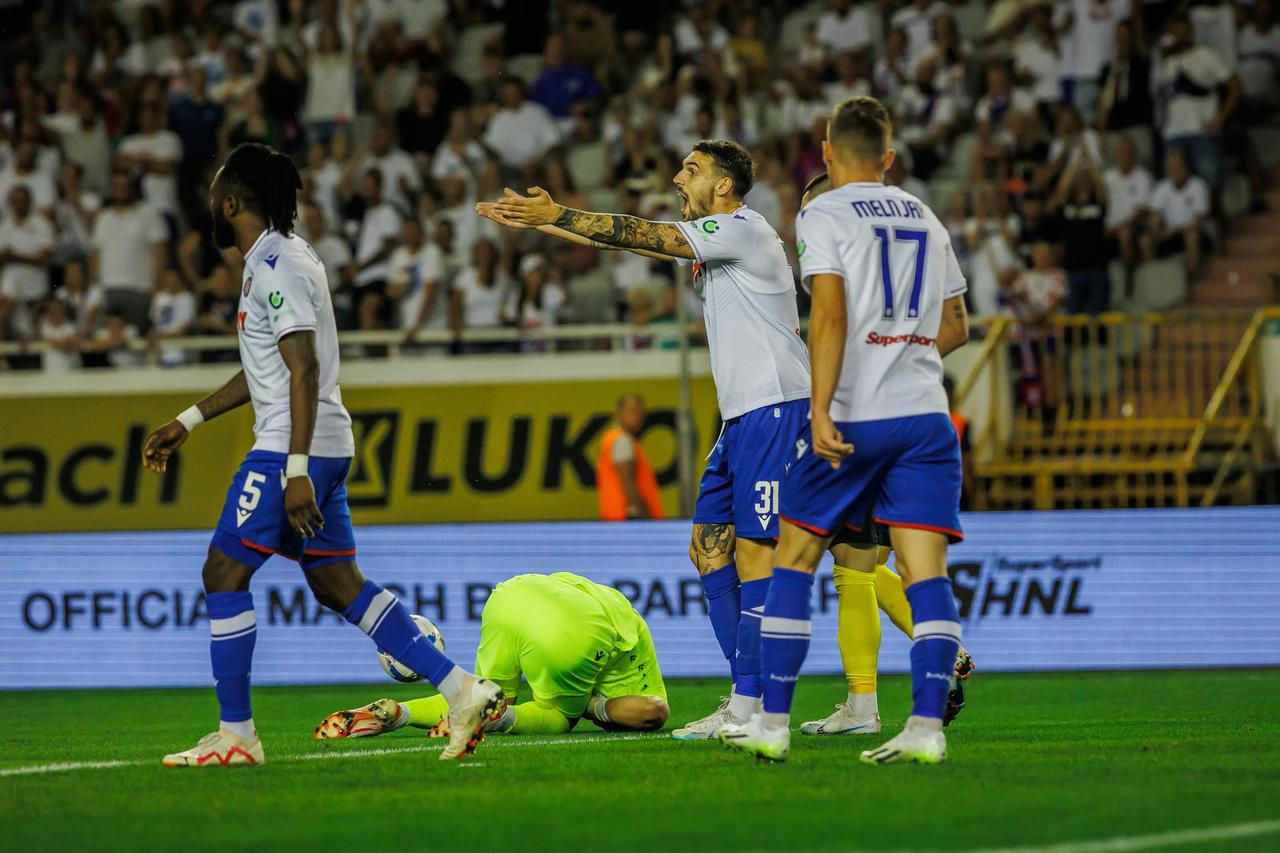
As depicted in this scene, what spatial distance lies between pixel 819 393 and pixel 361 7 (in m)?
15.7

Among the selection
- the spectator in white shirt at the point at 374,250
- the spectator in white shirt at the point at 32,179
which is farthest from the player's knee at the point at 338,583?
the spectator in white shirt at the point at 32,179

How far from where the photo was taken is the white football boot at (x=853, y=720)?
27.4 ft

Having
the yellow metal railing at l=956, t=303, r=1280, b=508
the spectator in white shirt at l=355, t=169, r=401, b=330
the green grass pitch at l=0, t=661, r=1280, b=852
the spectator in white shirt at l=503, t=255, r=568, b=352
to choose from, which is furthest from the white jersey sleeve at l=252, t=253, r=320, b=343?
the spectator in white shirt at l=355, t=169, r=401, b=330

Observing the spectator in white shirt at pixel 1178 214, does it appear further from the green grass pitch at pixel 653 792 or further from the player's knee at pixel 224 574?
the player's knee at pixel 224 574

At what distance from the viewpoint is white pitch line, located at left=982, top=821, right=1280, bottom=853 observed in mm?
4777

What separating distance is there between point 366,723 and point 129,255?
1132cm

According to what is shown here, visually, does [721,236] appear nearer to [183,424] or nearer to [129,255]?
[183,424]

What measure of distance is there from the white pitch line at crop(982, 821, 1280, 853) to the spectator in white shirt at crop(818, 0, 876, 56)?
15337 mm

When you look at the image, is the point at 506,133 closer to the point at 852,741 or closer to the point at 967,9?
the point at 967,9

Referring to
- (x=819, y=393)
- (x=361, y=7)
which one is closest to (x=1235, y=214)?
(x=361, y=7)

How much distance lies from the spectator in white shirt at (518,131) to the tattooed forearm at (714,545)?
1155cm

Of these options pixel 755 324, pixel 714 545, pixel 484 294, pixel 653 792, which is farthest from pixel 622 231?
pixel 484 294

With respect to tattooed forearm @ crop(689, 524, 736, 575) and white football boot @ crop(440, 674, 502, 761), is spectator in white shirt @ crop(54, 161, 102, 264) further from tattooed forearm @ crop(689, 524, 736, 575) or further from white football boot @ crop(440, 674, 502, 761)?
white football boot @ crop(440, 674, 502, 761)

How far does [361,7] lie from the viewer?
827 inches
